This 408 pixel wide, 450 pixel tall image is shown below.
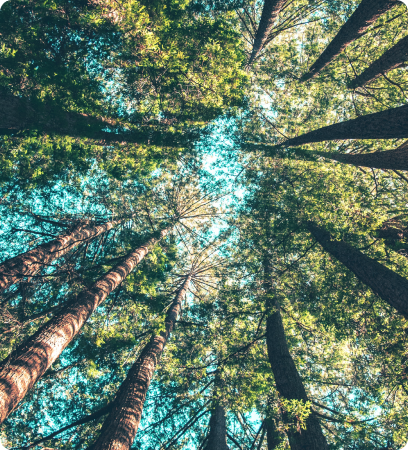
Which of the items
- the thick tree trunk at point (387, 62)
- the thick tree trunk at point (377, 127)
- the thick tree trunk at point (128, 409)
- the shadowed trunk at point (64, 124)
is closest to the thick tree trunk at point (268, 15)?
A: the thick tree trunk at point (387, 62)

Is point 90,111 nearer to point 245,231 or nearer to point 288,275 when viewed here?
point 245,231

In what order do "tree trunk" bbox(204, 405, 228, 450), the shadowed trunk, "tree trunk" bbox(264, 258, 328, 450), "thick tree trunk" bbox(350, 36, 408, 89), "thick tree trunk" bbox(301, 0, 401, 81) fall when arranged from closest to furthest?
"tree trunk" bbox(264, 258, 328, 450) < the shadowed trunk < "tree trunk" bbox(204, 405, 228, 450) < "thick tree trunk" bbox(301, 0, 401, 81) < "thick tree trunk" bbox(350, 36, 408, 89)

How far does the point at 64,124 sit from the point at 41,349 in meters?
5.92

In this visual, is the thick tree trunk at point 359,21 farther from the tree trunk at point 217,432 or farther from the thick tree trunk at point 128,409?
the tree trunk at point 217,432

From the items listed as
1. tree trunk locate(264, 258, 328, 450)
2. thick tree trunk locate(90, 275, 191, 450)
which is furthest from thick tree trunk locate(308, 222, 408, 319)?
thick tree trunk locate(90, 275, 191, 450)

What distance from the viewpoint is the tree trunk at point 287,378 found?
437 cm

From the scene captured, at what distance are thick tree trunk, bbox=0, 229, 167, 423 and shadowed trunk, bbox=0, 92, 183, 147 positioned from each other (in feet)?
15.7

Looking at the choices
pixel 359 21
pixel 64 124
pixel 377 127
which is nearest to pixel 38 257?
pixel 64 124

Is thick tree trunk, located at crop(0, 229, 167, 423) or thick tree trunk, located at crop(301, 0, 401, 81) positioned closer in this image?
thick tree trunk, located at crop(0, 229, 167, 423)

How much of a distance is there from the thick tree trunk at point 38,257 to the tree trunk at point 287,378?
624 centimetres

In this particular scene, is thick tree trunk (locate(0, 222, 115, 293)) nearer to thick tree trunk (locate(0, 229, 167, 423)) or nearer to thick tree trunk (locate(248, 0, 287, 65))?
thick tree trunk (locate(0, 229, 167, 423))

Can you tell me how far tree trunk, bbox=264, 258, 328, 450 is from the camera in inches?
172

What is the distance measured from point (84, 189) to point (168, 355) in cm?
784

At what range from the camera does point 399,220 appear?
8.15m
